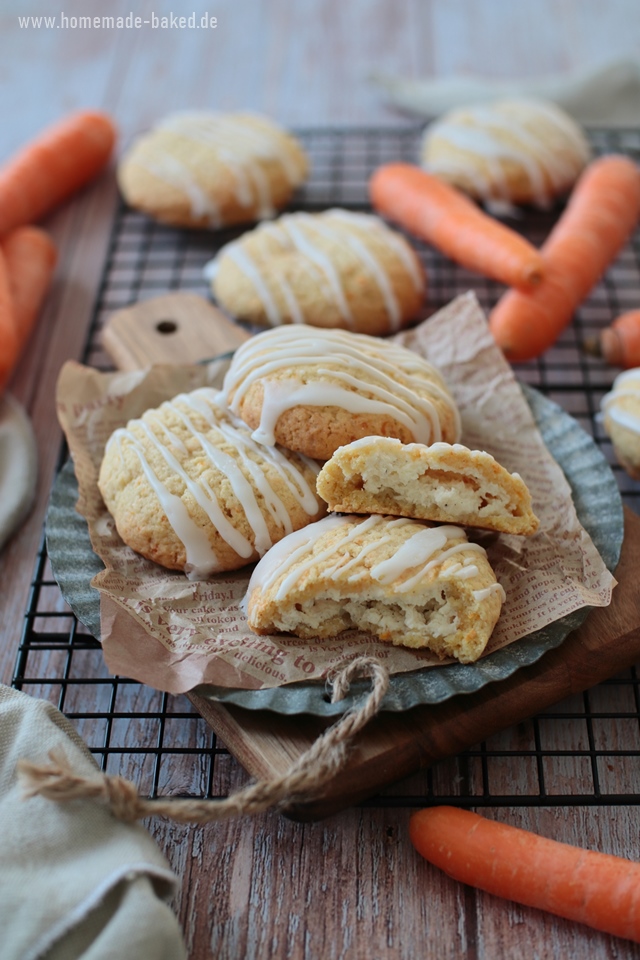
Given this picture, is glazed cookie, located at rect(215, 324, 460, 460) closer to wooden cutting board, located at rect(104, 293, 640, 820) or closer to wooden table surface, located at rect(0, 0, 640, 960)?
wooden cutting board, located at rect(104, 293, 640, 820)

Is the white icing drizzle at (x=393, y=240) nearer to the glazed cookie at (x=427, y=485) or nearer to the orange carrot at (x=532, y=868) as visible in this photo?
the glazed cookie at (x=427, y=485)

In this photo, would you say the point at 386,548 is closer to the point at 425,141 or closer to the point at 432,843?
the point at 432,843

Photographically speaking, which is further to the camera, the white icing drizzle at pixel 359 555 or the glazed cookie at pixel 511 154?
the glazed cookie at pixel 511 154

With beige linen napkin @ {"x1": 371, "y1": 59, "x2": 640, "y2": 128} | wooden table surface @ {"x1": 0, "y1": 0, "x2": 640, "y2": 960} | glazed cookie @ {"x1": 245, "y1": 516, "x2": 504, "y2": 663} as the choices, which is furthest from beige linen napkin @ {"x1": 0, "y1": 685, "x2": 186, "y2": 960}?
beige linen napkin @ {"x1": 371, "y1": 59, "x2": 640, "y2": 128}

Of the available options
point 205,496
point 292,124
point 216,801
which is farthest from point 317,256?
point 216,801

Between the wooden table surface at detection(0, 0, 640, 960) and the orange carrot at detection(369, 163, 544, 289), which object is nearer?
the wooden table surface at detection(0, 0, 640, 960)

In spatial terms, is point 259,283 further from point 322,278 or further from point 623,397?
point 623,397

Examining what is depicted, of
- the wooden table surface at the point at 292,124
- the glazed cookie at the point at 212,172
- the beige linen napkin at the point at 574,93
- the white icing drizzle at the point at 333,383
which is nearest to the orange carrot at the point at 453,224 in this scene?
the glazed cookie at the point at 212,172
